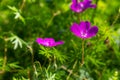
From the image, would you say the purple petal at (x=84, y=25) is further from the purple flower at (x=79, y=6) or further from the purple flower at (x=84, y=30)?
the purple flower at (x=79, y=6)

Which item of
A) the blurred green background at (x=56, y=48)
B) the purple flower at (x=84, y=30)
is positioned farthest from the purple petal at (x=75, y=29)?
the blurred green background at (x=56, y=48)

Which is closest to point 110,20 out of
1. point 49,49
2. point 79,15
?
point 79,15

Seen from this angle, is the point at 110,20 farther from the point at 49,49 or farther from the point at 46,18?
the point at 49,49

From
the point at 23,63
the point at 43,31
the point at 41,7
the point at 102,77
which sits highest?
the point at 41,7

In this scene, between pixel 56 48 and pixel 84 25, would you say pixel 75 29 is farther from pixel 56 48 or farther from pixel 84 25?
pixel 56 48

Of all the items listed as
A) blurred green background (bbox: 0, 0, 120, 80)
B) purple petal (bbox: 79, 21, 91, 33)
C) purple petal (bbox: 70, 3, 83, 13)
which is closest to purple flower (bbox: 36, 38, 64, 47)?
blurred green background (bbox: 0, 0, 120, 80)

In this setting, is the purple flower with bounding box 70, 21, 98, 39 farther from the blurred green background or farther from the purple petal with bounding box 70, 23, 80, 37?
the blurred green background

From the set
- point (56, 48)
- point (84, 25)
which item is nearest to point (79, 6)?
point (84, 25)
